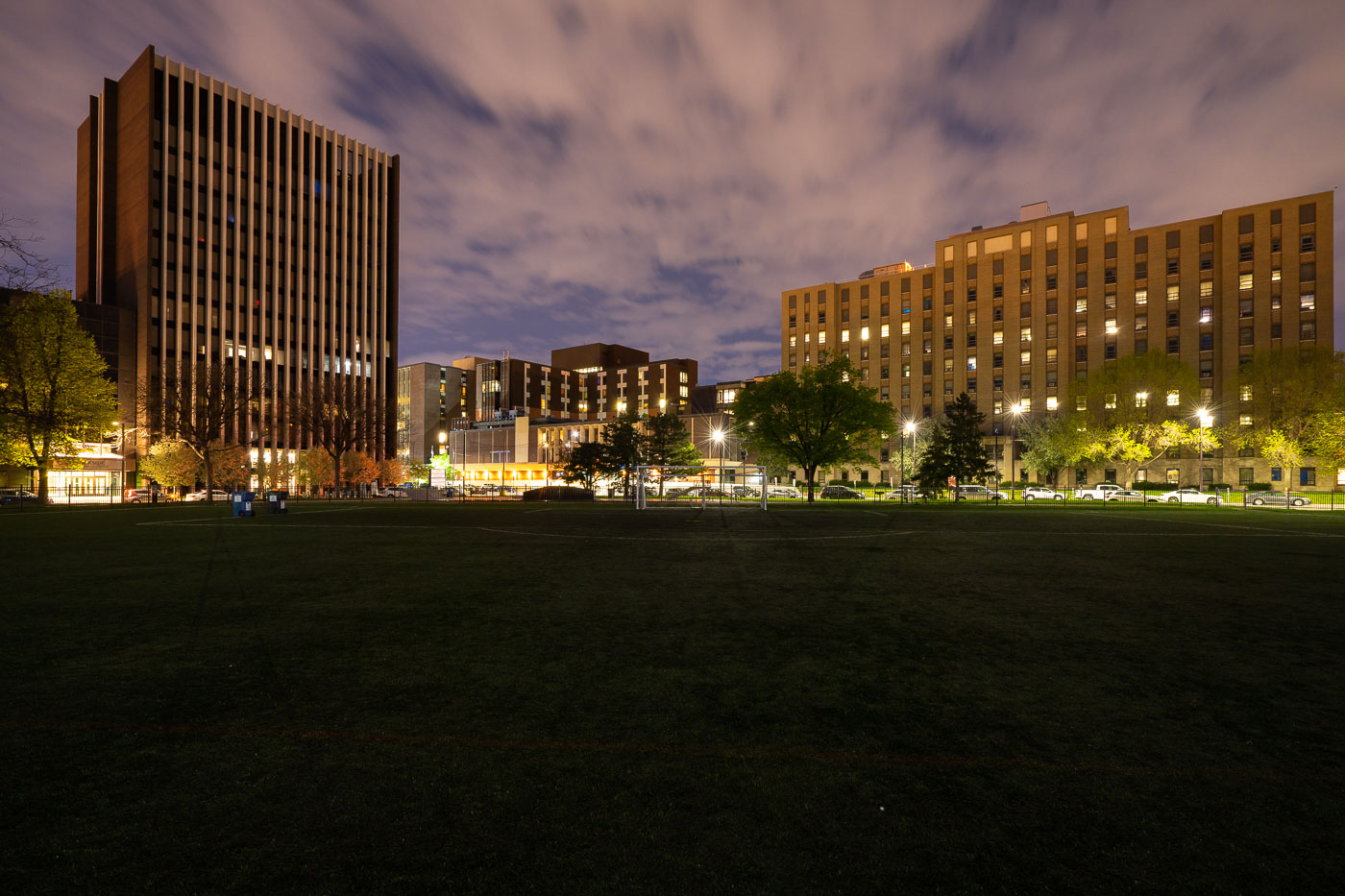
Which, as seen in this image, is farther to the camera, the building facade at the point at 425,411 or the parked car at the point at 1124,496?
the building facade at the point at 425,411

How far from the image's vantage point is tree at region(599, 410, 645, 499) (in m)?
60.3

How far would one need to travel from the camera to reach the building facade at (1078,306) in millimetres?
75000

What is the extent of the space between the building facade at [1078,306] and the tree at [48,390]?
74.5m

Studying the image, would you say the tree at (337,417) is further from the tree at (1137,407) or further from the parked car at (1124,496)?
the tree at (1137,407)

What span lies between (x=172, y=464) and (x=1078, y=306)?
115823 mm

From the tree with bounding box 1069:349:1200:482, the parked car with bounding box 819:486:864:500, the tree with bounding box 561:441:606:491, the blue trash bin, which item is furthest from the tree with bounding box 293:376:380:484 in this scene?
the tree with bounding box 1069:349:1200:482

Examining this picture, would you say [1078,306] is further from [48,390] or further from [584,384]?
[584,384]

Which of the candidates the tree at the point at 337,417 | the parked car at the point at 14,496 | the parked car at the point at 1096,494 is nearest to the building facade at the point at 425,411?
the tree at the point at 337,417

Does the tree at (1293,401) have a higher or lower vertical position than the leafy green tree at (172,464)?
higher

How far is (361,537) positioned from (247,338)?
82850 millimetres

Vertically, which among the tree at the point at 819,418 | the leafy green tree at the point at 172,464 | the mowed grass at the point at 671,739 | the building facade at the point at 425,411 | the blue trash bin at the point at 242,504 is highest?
the building facade at the point at 425,411

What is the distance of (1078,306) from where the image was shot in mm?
88000

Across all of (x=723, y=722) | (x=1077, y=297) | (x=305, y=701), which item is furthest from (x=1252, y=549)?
(x=1077, y=297)

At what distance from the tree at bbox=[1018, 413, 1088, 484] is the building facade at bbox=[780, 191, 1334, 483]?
10622mm
